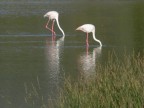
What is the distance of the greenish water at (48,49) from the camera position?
43.0 feet

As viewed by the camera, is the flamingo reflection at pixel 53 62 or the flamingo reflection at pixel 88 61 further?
the flamingo reflection at pixel 88 61

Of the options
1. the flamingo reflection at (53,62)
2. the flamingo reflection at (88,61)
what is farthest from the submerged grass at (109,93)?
the flamingo reflection at (88,61)

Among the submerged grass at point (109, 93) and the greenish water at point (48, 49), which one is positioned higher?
the submerged grass at point (109, 93)

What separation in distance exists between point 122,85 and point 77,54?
8.95 m

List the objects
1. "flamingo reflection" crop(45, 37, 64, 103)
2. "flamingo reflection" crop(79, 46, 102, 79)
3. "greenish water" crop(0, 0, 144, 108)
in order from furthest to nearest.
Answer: "flamingo reflection" crop(79, 46, 102, 79) → "greenish water" crop(0, 0, 144, 108) → "flamingo reflection" crop(45, 37, 64, 103)

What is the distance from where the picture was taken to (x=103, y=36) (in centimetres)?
2230

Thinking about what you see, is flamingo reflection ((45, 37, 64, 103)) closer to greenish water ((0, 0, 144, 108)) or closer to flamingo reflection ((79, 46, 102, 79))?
greenish water ((0, 0, 144, 108))

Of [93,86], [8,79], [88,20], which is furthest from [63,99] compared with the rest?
[88,20]

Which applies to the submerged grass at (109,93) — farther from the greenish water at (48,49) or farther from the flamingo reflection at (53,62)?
the flamingo reflection at (53,62)

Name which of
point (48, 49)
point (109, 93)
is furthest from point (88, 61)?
point (109, 93)

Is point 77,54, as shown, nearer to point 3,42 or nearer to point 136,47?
point 136,47

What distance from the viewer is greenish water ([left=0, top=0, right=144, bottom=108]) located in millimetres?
13098

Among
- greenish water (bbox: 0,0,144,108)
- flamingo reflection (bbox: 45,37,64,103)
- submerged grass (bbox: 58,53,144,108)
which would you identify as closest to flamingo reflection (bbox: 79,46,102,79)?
greenish water (bbox: 0,0,144,108)

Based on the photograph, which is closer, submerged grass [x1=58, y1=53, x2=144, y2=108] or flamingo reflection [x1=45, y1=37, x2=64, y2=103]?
submerged grass [x1=58, y1=53, x2=144, y2=108]
